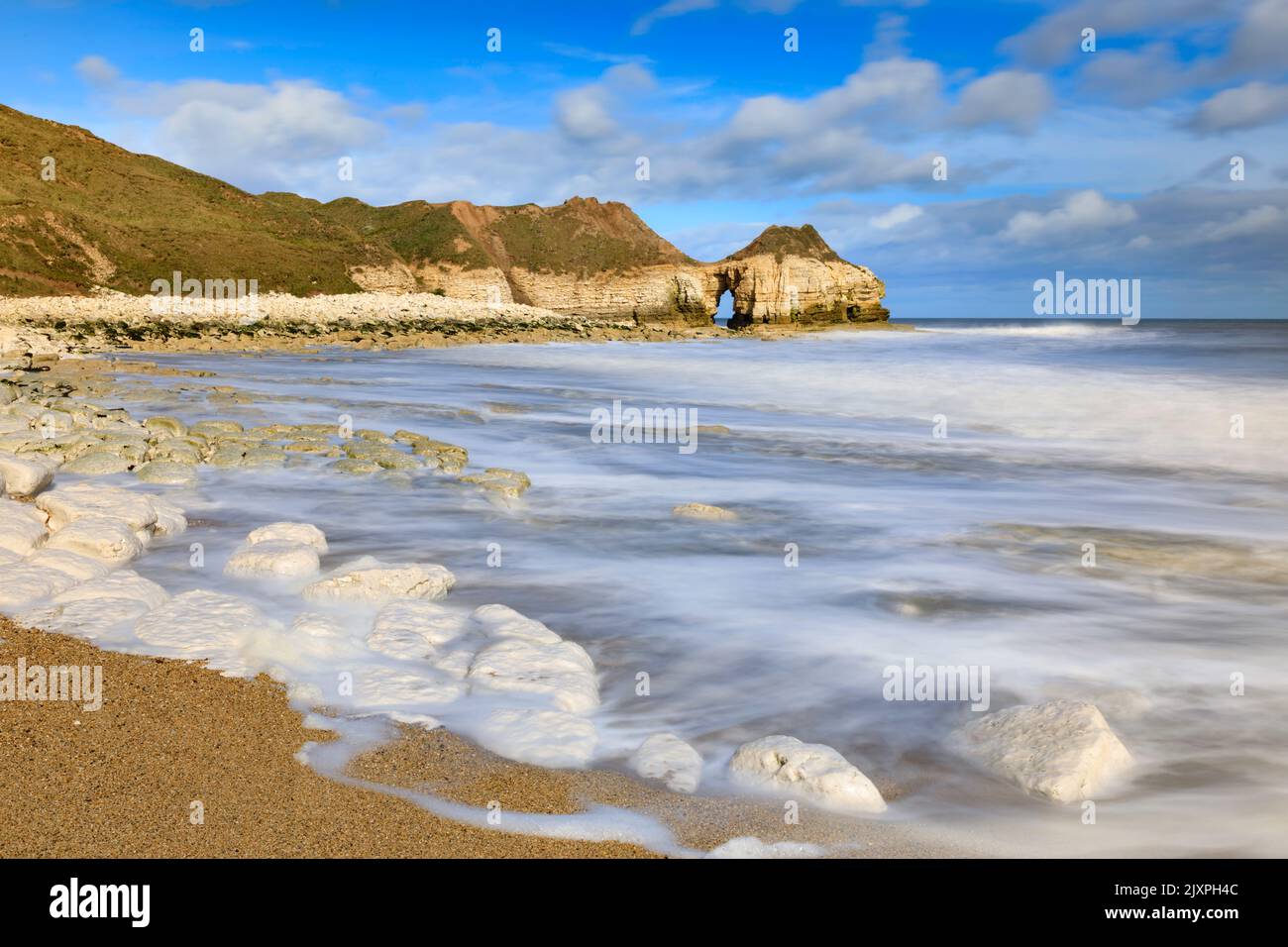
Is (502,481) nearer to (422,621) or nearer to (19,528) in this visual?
(422,621)

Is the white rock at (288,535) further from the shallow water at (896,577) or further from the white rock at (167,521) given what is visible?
the white rock at (167,521)

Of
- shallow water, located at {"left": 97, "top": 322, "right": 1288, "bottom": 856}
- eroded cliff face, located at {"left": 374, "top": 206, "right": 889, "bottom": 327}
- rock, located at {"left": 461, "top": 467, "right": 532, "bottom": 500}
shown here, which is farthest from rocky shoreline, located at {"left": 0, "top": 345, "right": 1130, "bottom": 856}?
eroded cliff face, located at {"left": 374, "top": 206, "right": 889, "bottom": 327}

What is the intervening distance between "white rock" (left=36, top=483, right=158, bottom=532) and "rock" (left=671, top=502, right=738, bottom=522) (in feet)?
15.0

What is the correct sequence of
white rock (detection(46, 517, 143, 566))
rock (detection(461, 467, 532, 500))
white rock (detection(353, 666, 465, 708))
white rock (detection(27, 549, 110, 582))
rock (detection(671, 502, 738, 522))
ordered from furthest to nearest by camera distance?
rock (detection(461, 467, 532, 500))
rock (detection(671, 502, 738, 522))
white rock (detection(46, 517, 143, 566))
white rock (detection(27, 549, 110, 582))
white rock (detection(353, 666, 465, 708))

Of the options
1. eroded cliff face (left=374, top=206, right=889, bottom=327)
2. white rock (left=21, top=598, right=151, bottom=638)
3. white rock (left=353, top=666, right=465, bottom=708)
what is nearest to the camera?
white rock (left=353, top=666, right=465, bottom=708)

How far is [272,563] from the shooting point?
584 centimetres

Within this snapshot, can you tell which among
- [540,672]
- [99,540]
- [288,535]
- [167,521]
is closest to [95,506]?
[167,521]

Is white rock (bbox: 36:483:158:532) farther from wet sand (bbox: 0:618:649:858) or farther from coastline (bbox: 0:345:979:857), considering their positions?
wet sand (bbox: 0:618:649:858)

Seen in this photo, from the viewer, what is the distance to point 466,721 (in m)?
4.04

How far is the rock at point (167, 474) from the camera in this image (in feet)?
28.6

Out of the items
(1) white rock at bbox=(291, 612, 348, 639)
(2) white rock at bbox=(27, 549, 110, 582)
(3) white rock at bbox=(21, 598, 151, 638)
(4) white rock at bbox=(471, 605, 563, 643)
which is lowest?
(4) white rock at bbox=(471, 605, 563, 643)

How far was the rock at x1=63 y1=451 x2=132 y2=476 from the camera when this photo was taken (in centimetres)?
874

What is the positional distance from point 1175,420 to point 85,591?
1754 cm

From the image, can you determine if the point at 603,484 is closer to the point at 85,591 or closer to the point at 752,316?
the point at 85,591
